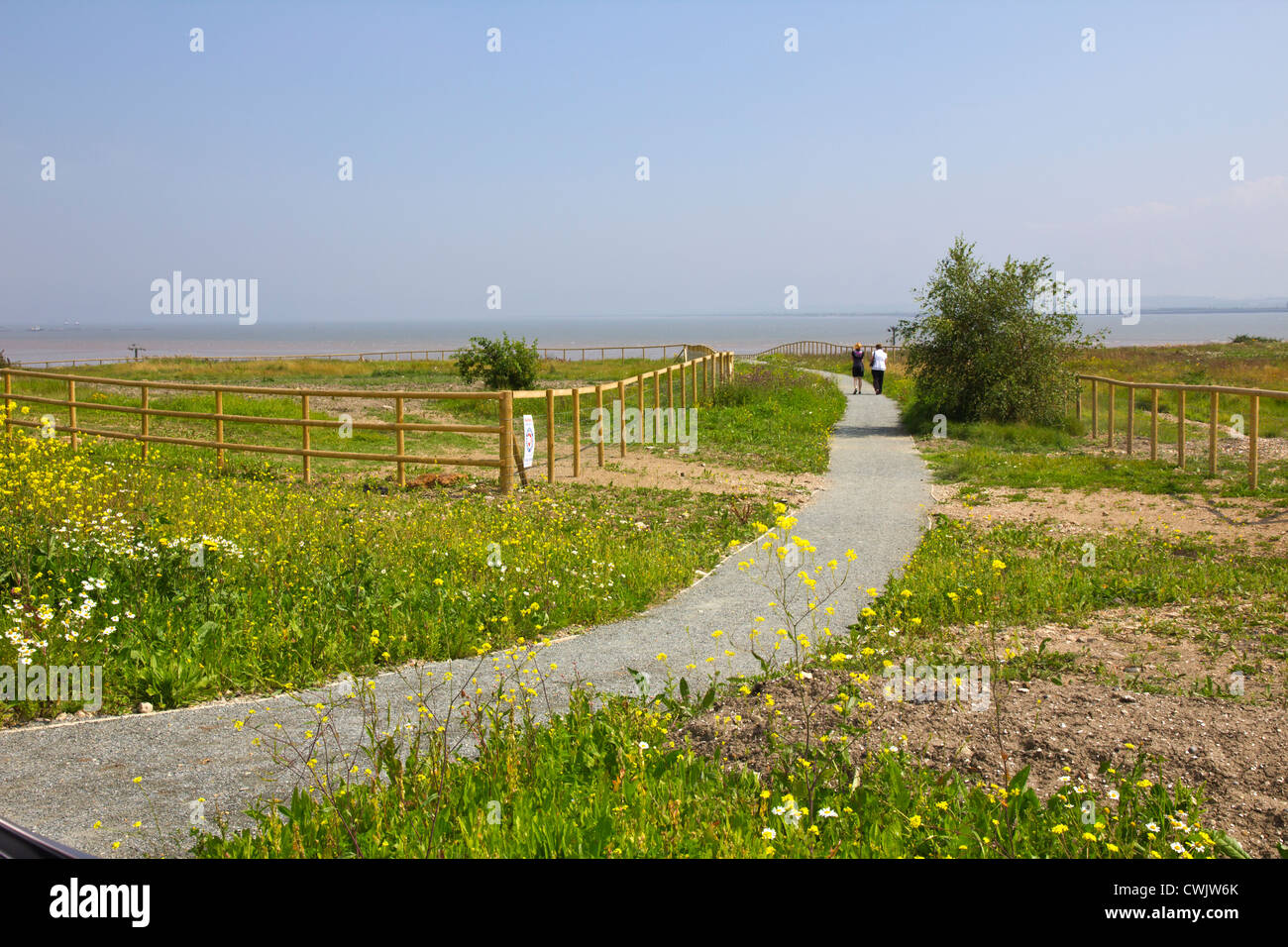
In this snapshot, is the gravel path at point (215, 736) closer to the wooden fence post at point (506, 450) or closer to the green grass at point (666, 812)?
the green grass at point (666, 812)

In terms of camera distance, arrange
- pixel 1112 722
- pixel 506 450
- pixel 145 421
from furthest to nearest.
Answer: pixel 145 421 < pixel 506 450 < pixel 1112 722

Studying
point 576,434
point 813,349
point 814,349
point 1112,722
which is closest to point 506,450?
point 576,434

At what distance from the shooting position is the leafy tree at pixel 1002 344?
2134cm

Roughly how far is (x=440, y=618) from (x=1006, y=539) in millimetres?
5752

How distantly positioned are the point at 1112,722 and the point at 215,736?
449 centimetres

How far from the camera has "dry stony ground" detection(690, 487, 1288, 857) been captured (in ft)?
14.2

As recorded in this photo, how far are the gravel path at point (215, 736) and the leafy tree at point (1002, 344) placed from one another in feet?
→ 42.2

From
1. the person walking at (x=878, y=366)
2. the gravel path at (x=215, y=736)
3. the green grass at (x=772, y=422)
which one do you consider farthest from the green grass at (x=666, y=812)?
the person walking at (x=878, y=366)

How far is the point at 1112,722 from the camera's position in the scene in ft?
16.1

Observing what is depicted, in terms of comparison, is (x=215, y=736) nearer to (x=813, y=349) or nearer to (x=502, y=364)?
(x=502, y=364)

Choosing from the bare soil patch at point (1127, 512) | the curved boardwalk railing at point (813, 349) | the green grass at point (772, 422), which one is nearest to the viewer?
the bare soil patch at point (1127, 512)

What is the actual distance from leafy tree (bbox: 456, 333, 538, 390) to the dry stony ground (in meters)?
24.2

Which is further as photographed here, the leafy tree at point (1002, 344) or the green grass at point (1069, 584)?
the leafy tree at point (1002, 344)
